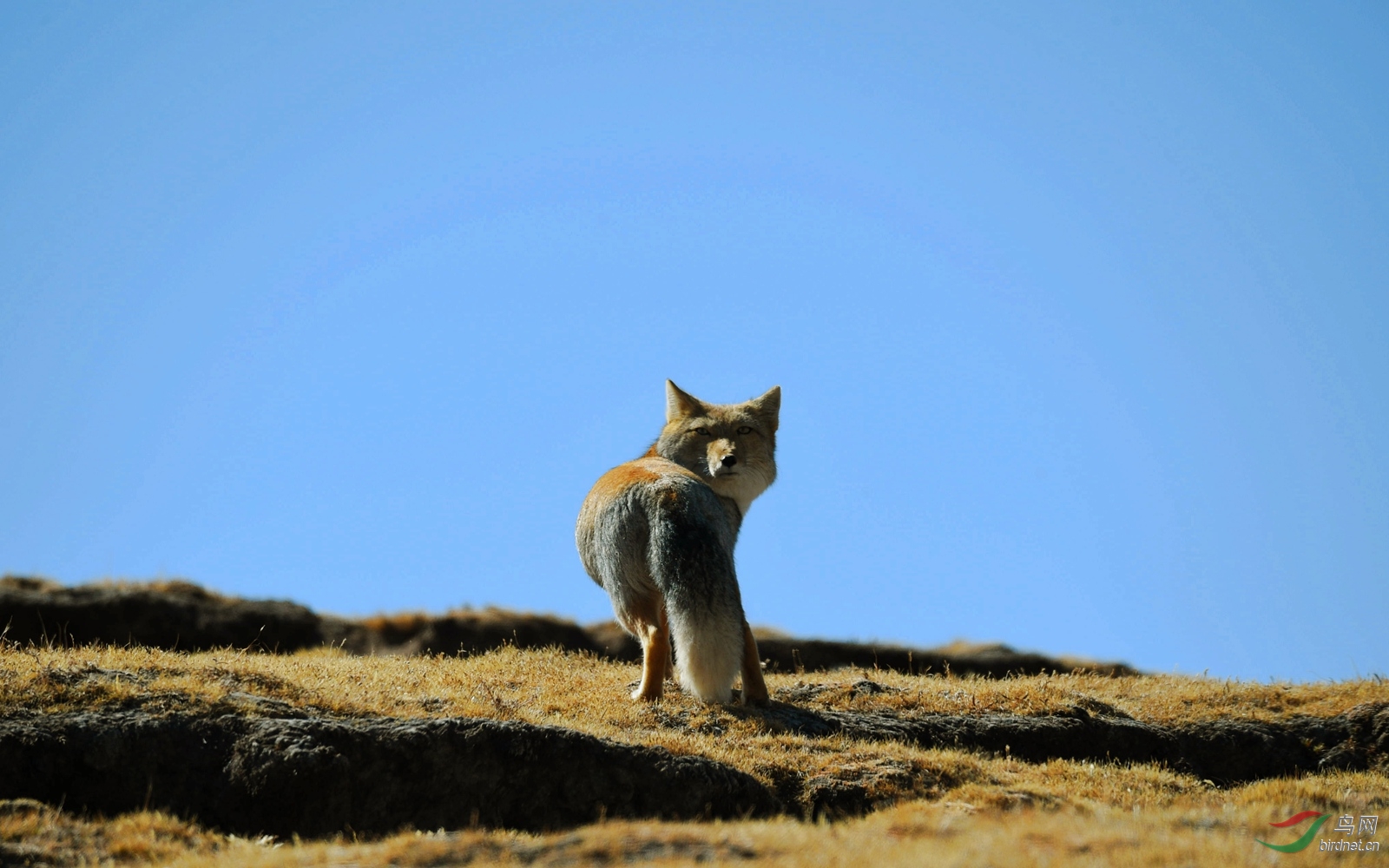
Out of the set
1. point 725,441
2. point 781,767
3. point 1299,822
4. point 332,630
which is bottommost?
point 1299,822

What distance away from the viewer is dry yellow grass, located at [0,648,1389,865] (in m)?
6.21

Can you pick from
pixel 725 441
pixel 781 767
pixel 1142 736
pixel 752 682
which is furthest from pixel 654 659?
pixel 1142 736

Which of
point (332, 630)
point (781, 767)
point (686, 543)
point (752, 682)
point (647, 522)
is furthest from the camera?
point (332, 630)

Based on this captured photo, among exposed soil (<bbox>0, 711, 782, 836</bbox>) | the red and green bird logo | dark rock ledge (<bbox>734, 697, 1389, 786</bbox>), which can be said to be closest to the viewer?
the red and green bird logo

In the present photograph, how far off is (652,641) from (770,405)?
3.36 meters

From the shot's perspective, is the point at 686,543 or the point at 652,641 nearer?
the point at 686,543

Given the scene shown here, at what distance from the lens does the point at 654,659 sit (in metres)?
10.2

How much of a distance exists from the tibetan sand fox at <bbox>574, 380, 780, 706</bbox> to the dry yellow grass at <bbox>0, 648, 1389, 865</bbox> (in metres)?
0.54


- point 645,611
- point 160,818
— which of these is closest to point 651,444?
point 645,611

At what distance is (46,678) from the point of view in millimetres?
8789

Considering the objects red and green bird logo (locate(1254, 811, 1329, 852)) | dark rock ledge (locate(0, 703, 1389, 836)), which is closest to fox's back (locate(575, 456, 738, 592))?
dark rock ledge (locate(0, 703, 1389, 836))

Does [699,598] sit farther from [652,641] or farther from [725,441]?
[725,441]

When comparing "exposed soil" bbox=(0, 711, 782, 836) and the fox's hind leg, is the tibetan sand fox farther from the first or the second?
"exposed soil" bbox=(0, 711, 782, 836)

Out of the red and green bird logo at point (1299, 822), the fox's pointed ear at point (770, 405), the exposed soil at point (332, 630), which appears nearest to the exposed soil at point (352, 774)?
the red and green bird logo at point (1299, 822)
